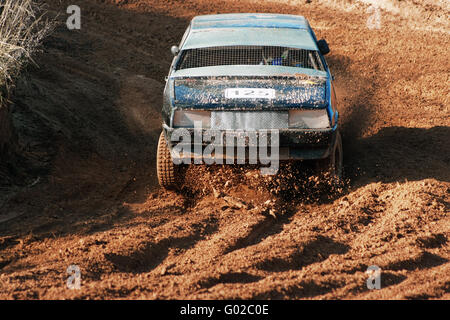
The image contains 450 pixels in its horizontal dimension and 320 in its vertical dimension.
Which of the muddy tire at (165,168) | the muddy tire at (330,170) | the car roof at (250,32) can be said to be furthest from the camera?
the car roof at (250,32)

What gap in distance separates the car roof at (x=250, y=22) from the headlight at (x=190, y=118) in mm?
1790

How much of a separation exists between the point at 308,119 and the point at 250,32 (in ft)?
5.41

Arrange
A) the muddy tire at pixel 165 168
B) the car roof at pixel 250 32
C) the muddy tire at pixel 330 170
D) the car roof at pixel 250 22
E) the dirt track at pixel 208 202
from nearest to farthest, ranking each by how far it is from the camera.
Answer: the dirt track at pixel 208 202 < the muddy tire at pixel 330 170 < the muddy tire at pixel 165 168 < the car roof at pixel 250 32 < the car roof at pixel 250 22

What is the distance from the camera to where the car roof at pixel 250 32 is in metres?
A: 6.54

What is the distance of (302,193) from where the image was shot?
20.6 ft

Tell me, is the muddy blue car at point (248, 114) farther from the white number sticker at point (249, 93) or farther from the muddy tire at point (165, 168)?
the muddy tire at point (165, 168)

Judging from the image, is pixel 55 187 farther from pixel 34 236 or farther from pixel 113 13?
pixel 113 13

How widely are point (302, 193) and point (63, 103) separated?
4054 millimetres

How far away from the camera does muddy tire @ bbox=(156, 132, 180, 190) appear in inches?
249

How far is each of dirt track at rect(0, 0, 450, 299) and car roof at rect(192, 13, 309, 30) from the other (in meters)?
1.80

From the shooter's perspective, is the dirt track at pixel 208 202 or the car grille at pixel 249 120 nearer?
the dirt track at pixel 208 202

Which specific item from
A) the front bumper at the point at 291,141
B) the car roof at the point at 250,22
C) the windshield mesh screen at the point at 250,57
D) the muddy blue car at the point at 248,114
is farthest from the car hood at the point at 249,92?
the car roof at the point at 250,22

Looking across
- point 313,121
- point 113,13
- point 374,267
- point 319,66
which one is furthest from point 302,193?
point 113,13

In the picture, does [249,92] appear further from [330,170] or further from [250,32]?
[250,32]
